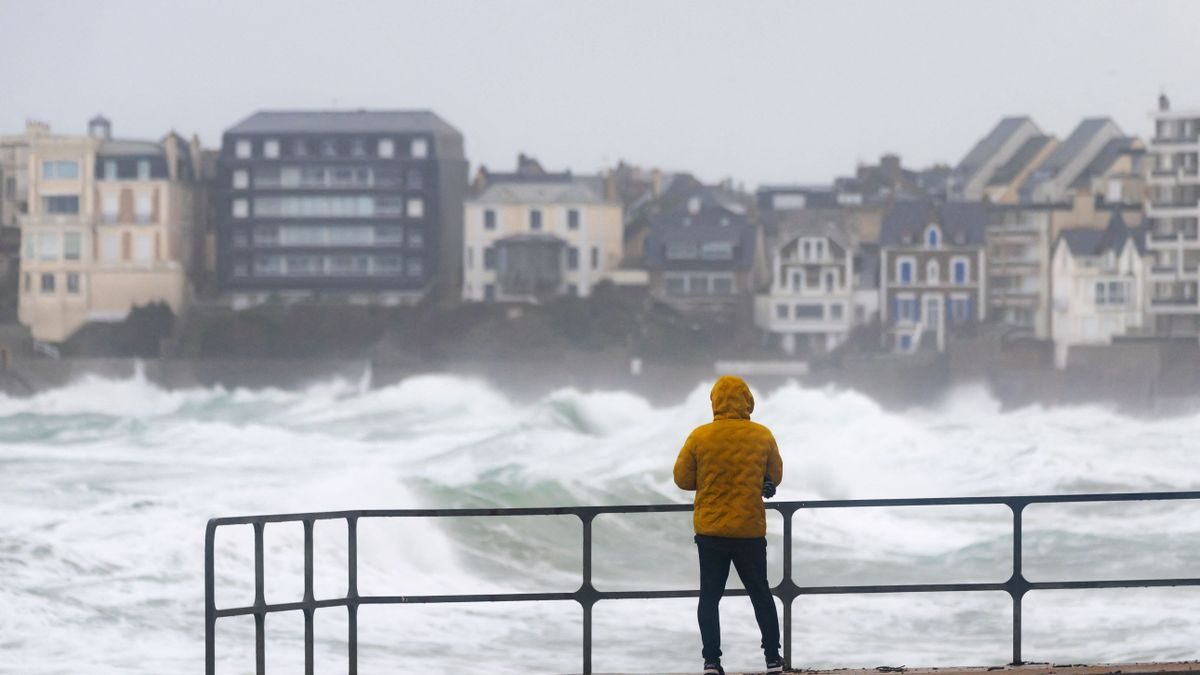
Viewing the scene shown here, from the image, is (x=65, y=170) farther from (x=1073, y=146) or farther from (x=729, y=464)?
(x=729, y=464)

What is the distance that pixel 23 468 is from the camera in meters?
32.8

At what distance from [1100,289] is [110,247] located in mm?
33356

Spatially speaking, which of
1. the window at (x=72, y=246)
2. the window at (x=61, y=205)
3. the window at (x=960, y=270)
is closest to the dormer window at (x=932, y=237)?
the window at (x=960, y=270)

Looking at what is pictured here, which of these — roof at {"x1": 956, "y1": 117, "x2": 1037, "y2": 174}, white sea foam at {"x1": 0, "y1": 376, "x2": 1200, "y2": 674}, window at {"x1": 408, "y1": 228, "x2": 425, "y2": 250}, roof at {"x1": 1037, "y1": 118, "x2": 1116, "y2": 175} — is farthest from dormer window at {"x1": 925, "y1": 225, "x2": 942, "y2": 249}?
white sea foam at {"x1": 0, "y1": 376, "x2": 1200, "y2": 674}

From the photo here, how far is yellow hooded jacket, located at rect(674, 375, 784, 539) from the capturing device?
516 centimetres

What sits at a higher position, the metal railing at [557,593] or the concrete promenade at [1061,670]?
the metal railing at [557,593]

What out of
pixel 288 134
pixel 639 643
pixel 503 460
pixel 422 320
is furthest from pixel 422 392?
pixel 639 643

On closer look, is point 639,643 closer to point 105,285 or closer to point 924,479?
point 924,479

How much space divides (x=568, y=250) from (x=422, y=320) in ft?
19.1

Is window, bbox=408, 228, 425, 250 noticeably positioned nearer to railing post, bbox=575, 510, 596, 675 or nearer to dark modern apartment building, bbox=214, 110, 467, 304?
dark modern apartment building, bbox=214, 110, 467, 304

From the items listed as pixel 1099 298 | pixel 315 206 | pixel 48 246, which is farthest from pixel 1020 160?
pixel 48 246

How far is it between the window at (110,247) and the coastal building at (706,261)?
60.0ft

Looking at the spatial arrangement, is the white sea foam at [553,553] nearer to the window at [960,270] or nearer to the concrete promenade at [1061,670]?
the concrete promenade at [1061,670]

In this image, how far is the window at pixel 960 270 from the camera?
5903 cm
